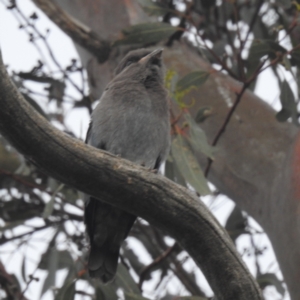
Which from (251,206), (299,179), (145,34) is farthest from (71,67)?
(299,179)

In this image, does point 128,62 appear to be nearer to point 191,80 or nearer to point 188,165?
point 191,80

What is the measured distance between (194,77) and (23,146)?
5.83 feet

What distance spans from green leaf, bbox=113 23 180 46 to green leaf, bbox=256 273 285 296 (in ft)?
5.22

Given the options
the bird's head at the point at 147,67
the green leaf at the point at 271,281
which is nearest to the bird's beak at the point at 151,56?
the bird's head at the point at 147,67

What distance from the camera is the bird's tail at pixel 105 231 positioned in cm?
323

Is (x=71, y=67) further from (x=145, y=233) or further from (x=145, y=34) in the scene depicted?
(x=145, y=233)

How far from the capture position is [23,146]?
2.27 m

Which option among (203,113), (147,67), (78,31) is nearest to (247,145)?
(203,113)

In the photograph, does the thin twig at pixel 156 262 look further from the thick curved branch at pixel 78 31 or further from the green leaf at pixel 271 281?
the thick curved branch at pixel 78 31

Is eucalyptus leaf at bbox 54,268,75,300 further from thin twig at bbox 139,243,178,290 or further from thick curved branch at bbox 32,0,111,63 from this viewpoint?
thick curved branch at bbox 32,0,111,63

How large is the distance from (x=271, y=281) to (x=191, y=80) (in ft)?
4.19

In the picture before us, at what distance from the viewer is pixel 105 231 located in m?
3.37

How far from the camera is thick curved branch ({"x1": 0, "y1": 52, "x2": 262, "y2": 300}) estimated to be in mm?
2246

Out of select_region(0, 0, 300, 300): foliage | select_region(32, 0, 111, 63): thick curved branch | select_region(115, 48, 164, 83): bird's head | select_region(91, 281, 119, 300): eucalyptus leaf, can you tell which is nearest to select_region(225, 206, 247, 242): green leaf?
select_region(0, 0, 300, 300): foliage
